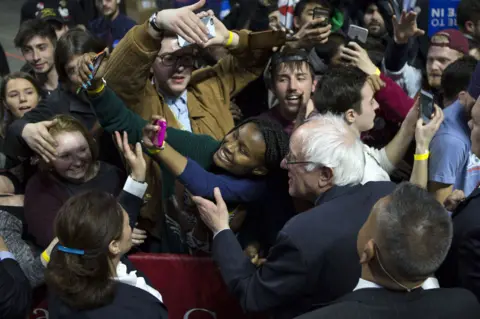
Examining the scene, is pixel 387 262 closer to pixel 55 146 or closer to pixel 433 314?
pixel 433 314

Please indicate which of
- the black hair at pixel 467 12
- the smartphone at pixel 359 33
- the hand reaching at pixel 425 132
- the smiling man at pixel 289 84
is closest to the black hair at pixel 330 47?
the smartphone at pixel 359 33

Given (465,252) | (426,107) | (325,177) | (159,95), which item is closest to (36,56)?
Answer: (159,95)

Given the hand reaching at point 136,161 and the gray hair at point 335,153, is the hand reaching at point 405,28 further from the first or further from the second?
the hand reaching at point 136,161

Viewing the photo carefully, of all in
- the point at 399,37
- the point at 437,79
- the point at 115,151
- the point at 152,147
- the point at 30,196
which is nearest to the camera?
the point at 152,147

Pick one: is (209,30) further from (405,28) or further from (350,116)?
(405,28)

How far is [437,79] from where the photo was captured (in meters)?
4.40

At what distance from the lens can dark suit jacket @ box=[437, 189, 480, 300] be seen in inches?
88.2

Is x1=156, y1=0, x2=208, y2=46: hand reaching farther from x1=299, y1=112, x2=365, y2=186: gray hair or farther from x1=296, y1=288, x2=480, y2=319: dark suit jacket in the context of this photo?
x1=296, y1=288, x2=480, y2=319: dark suit jacket

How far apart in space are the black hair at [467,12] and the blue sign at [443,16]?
0.23 m

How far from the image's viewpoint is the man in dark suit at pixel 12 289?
247 cm

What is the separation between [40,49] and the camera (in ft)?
16.6

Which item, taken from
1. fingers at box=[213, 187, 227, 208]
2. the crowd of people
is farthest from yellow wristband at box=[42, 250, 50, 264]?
fingers at box=[213, 187, 227, 208]

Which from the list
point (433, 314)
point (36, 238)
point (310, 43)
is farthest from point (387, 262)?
point (310, 43)

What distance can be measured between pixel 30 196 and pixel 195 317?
0.93 meters
